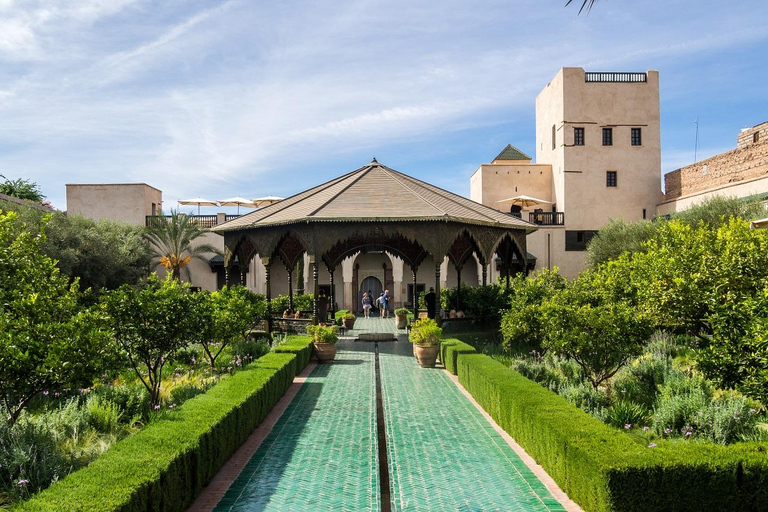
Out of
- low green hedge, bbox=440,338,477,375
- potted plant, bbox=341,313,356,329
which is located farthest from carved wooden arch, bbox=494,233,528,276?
potted plant, bbox=341,313,356,329

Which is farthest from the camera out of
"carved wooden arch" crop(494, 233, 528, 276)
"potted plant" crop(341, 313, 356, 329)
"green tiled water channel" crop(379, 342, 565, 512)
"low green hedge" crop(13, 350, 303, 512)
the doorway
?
the doorway

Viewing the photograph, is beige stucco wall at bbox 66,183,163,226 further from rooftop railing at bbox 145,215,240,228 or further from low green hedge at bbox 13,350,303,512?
low green hedge at bbox 13,350,303,512

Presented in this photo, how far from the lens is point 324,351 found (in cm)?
1531

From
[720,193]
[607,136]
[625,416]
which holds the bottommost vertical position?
[625,416]

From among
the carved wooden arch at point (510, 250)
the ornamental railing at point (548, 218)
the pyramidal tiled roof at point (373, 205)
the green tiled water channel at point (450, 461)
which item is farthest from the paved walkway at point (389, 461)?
the ornamental railing at point (548, 218)

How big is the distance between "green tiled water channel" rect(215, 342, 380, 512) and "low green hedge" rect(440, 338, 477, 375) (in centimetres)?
264

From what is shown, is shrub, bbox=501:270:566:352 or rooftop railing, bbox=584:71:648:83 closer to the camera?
shrub, bbox=501:270:566:352

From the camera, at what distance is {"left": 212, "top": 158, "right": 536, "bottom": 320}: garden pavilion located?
17.2 m

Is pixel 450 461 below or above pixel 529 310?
below

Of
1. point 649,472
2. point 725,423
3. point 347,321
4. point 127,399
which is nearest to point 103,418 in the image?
point 127,399

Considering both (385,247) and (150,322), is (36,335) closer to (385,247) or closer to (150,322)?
(150,322)

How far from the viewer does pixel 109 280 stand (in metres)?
29.5

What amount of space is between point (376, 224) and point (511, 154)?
30.1 meters

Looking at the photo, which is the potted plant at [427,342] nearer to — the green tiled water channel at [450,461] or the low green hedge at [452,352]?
the low green hedge at [452,352]
